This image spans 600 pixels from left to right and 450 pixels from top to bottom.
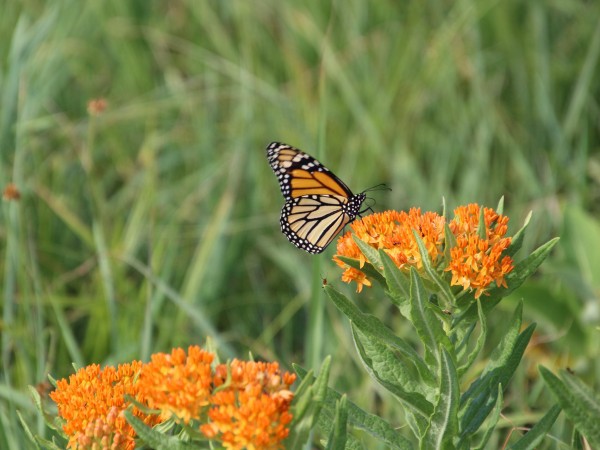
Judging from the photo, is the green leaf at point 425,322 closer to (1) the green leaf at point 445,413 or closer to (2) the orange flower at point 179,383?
(1) the green leaf at point 445,413


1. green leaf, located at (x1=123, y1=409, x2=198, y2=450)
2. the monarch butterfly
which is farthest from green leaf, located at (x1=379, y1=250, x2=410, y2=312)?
the monarch butterfly

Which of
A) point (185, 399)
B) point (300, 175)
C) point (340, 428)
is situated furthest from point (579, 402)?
point (300, 175)

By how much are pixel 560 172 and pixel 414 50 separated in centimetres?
107

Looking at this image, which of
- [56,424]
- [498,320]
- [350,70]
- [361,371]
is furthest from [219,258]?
[56,424]

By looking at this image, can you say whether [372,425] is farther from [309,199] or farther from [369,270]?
[309,199]

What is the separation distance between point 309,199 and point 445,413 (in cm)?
133

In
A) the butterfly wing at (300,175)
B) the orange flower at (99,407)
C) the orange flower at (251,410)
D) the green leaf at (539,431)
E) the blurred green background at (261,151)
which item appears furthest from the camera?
the blurred green background at (261,151)

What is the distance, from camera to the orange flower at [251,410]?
1.38m

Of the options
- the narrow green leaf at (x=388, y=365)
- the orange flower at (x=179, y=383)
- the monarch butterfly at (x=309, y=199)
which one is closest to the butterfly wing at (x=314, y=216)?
the monarch butterfly at (x=309, y=199)

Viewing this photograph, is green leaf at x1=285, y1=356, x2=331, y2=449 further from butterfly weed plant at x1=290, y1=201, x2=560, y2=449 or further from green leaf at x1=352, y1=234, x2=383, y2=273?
green leaf at x1=352, y1=234, x2=383, y2=273

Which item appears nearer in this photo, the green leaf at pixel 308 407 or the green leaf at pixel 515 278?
the green leaf at pixel 308 407

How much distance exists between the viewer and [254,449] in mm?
1367

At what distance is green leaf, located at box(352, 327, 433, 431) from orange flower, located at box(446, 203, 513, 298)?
20 centimetres

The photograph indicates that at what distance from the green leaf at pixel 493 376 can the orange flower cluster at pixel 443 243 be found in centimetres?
9
